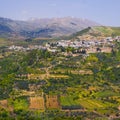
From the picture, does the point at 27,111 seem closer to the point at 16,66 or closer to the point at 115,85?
the point at 115,85

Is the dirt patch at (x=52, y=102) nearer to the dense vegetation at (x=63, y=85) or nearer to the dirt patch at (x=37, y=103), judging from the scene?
the dense vegetation at (x=63, y=85)

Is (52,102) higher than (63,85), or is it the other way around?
(63,85)

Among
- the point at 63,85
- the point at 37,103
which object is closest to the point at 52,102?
the point at 37,103

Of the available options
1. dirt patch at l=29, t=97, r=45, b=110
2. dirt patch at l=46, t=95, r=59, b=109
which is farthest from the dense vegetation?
dirt patch at l=29, t=97, r=45, b=110

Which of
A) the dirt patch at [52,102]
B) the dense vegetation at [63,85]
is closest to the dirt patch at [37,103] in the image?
the dense vegetation at [63,85]

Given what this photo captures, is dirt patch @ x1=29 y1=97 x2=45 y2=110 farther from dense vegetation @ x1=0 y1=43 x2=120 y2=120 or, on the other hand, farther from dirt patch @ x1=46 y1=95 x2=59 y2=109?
dirt patch @ x1=46 y1=95 x2=59 y2=109

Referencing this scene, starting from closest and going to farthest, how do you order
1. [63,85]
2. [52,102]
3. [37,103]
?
[37,103] → [52,102] → [63,85]

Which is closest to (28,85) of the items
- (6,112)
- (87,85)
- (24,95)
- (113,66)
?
(24,95)

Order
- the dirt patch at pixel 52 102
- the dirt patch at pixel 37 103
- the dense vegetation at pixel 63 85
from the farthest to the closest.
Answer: the dirt patch at pixel 52 102 → the dirt patch at pixel 37 103 → the dense vegetation at pixel 63 85

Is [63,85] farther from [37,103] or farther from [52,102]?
[37,103]
